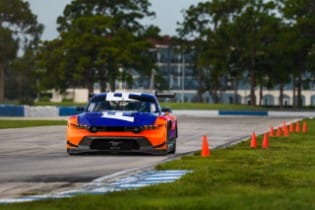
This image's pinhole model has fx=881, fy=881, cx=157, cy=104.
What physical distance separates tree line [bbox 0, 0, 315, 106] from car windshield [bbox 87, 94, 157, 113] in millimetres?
79555

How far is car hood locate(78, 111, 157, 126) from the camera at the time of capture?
750 inches

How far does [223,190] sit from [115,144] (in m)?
7.83

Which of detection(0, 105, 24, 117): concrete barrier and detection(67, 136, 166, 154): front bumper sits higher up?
detection(67, 136, 166, 154): front bumper

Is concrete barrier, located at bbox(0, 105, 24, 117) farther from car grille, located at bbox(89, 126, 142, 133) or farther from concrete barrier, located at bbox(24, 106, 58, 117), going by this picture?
car grille, located at bbox(89, 126, 142, 133)

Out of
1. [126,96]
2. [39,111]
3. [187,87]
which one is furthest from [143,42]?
[126,96]

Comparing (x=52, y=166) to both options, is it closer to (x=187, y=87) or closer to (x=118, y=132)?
(x=118, y=132)

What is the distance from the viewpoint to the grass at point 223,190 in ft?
32.3

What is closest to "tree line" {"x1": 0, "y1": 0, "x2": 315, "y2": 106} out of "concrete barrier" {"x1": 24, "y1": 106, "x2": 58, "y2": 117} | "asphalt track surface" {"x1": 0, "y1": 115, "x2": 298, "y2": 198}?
"concrete barrier" {"x1": 24, "y1": 106, "x2": 58, "y2": 117}

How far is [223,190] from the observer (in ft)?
38.2

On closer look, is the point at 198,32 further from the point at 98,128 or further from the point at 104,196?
the point at 104,196

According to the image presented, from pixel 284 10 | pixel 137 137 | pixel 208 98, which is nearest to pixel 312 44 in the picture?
pixel 284 10

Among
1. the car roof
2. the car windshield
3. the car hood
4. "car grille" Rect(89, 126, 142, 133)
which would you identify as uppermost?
the car roof

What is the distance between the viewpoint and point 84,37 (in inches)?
3964

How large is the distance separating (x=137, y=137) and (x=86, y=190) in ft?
24.2
